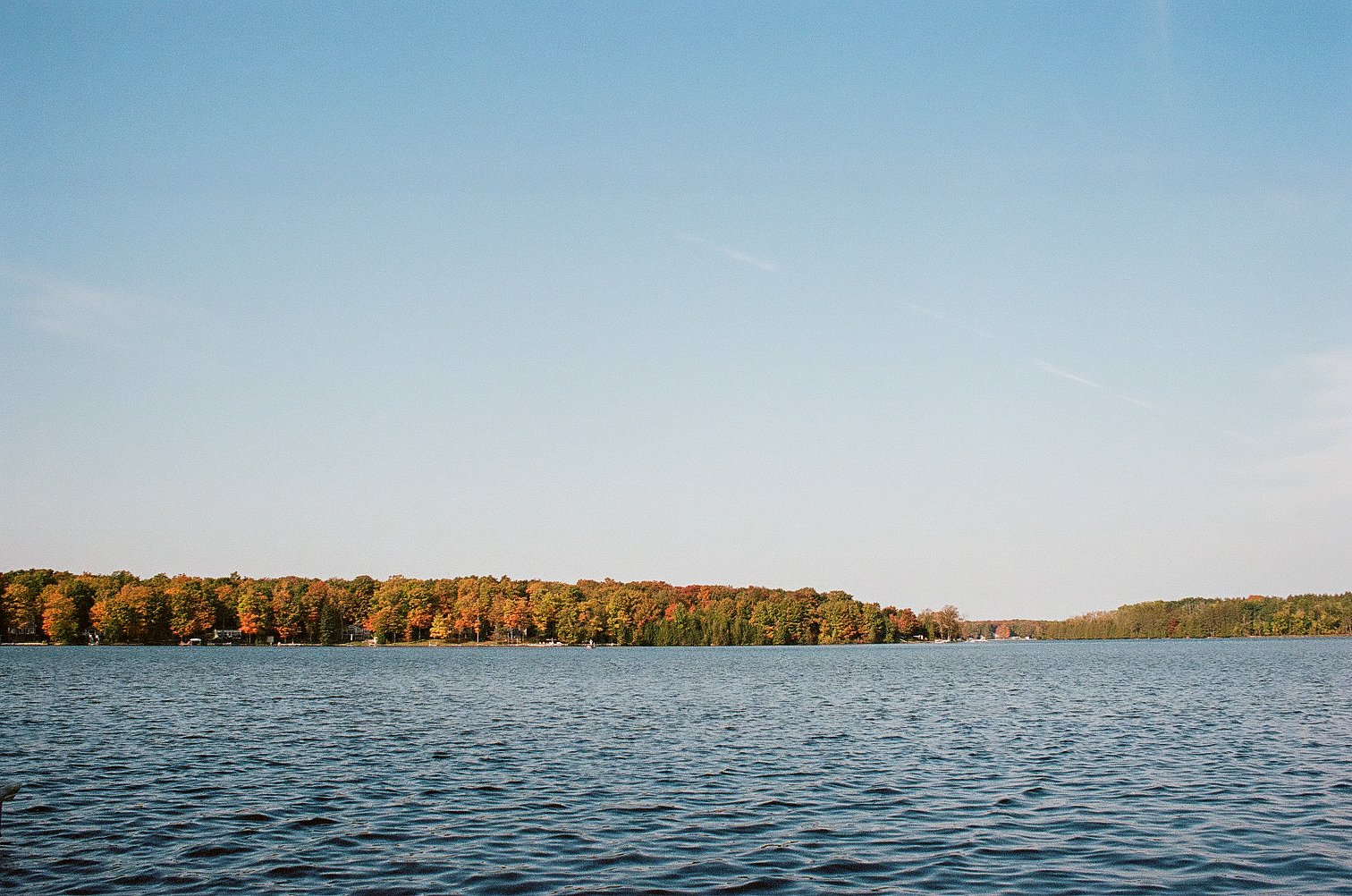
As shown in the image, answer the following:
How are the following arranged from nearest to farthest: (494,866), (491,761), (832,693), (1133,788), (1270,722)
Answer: (494,866) < (1133,788) < (491,761) < (1270,722) < (832,693)

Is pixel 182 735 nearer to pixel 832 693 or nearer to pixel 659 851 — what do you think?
pixel 659 851

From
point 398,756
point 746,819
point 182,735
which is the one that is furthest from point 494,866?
point 182,735

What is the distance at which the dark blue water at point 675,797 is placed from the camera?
20.9m

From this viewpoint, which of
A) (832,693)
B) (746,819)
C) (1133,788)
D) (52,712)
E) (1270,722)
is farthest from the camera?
(832,693)

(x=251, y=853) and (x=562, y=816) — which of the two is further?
(x=562, y=816)

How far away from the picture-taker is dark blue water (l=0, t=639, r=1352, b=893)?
2089cm

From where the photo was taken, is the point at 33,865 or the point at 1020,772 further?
the point at 1020,772

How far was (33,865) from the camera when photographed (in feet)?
70.6

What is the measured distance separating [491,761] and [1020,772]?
703 inches

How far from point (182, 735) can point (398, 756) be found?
12.4m

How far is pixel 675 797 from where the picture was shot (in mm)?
29516

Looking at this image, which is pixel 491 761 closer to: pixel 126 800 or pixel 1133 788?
pixel 126 800

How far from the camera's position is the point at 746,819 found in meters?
26.1

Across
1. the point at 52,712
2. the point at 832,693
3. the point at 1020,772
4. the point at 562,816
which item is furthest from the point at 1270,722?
the point at 52,712
